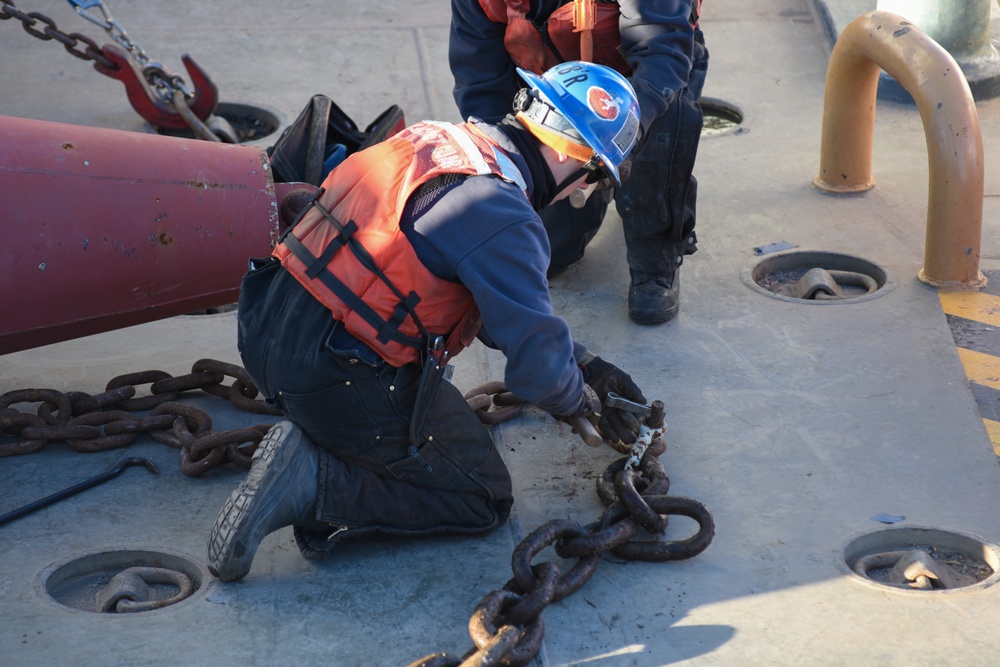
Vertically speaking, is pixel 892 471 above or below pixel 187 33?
below

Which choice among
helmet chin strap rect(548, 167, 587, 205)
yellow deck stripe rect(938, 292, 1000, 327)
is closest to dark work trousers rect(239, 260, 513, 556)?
helmet chin strap rect(548, 167, 587, 205)

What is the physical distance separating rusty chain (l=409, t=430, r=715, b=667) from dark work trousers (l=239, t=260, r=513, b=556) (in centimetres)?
32

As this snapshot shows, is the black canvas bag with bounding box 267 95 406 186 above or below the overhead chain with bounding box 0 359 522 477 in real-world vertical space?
above

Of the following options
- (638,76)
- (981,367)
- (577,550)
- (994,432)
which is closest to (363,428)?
(577,550)

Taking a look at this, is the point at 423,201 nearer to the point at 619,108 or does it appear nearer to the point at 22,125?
the point at 619,108

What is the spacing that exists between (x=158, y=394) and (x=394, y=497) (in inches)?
44.5

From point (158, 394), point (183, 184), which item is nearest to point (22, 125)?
point (183, 184)

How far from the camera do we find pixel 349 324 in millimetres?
2828

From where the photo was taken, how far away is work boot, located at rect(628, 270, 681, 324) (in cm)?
424

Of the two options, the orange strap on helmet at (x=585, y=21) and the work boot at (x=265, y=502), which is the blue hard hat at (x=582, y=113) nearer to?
the orange strap on helmet at (x=585, y=21)

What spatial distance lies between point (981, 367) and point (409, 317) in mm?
2140

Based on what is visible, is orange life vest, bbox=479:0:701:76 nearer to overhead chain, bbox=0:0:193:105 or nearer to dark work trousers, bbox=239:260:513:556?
dark work trousers, bbox=239:260:513:556

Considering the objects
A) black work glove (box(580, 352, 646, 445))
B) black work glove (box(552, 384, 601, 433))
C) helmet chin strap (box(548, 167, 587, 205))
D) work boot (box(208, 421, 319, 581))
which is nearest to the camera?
work boot (box(208, 421, 319, 581))

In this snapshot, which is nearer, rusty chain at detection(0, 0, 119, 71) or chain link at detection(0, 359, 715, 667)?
chain link at detection(0, 359, 715, 667)
